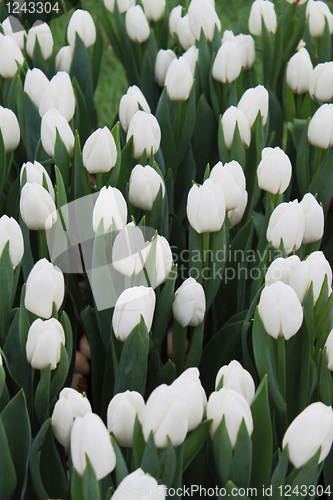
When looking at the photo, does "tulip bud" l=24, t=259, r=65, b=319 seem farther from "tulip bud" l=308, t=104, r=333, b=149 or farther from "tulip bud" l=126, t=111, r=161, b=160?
"tulip bud" l=308, t=104, r=333, b=149

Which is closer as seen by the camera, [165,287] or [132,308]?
[132,308]

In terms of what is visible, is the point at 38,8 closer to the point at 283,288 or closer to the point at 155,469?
the point at 283,288

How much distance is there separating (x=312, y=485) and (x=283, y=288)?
248mm

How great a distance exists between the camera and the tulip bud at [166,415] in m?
0.55

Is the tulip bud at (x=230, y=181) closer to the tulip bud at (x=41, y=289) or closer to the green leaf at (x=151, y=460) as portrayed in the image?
the tulip bud at (x=41, y=289)

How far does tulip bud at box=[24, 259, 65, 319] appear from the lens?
71 cm

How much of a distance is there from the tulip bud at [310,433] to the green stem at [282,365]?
0.43 feet

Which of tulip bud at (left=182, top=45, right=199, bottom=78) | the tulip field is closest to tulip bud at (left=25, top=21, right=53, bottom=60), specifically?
the tulip field

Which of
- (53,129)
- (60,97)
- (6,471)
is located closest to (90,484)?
(6,471)

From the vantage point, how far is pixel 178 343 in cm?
88

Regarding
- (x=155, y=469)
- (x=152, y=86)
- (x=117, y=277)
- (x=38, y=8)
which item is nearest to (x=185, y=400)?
(x=155, y=469)

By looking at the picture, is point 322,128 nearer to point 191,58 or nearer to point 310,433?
point 191,58

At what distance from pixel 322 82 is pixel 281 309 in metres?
0.77

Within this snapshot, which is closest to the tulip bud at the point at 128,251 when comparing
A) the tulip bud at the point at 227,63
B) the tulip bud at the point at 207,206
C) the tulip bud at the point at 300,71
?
the tulip bud at the point at 207,206
